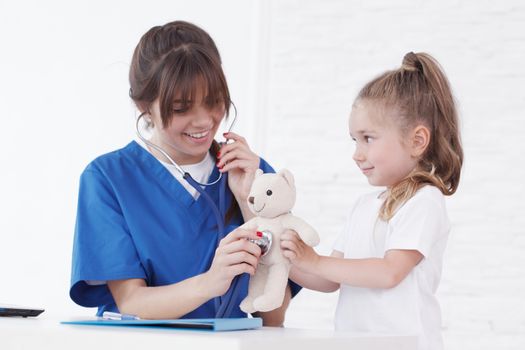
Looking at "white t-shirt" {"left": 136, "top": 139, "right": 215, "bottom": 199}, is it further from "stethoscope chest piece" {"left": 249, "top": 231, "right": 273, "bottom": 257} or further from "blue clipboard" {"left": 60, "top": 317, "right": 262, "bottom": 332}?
"blue clipboard" {"left": 60, "top": 317, "right": 262, "bottom": 332}

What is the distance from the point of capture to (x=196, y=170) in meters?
1.68

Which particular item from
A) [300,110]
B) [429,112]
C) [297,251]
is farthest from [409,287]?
[300,110]

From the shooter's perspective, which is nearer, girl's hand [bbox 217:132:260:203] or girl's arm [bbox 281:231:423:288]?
girl's arm [bbox 281:231:423:288]

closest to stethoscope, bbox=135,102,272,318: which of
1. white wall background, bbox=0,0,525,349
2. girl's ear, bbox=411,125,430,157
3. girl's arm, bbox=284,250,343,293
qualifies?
girl's arm, bbox=284,250,343,293

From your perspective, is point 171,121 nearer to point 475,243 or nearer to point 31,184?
point 475,243

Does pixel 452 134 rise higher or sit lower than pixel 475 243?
higher

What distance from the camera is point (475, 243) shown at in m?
2.74

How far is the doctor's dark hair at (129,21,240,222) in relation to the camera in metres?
1.50

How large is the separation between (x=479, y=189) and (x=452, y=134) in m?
1.32

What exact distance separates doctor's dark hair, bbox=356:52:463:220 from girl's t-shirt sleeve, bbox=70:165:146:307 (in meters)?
0.47

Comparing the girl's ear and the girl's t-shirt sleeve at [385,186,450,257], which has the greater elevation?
the girl's ear

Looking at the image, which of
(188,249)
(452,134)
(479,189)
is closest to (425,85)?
(452,134)

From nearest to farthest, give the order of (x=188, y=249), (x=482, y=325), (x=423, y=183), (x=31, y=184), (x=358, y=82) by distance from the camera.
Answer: (x=423, y=183) → (x=188, y=249) → (x=482, y=325) → (x=358, y=82) → (x=31, y=184)

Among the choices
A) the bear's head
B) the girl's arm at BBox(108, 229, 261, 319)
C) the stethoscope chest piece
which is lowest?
the girl's arm at BBox(108, 229, 261, 319)
